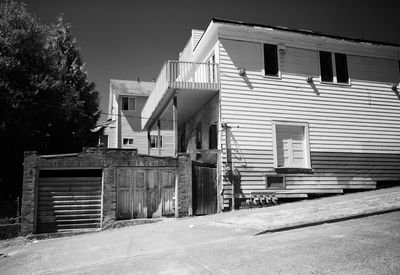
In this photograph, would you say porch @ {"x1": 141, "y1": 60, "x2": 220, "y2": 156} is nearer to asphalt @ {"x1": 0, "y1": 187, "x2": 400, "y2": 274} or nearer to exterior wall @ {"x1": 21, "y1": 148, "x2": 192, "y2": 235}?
exterior wall @ {"x1": 21, "y1": 148, "x2": 192, "y2": 235}

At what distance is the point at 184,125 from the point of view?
2134 cm

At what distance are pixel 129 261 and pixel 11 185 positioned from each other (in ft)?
41.3

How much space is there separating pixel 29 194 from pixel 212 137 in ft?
25.1

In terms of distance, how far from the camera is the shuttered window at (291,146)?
1516cm

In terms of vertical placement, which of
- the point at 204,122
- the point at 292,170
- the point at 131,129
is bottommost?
the point at 292,170

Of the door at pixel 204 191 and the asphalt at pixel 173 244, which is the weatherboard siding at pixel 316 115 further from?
the asphalt at pixel 173 244

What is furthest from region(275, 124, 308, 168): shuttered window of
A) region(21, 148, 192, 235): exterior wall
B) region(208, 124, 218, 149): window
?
region(21, 148, 192, 235): exterior wall

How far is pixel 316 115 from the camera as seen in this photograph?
15742mm

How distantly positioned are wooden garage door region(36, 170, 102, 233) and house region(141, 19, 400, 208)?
3.99 m

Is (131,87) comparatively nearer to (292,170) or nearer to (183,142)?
(183,142)

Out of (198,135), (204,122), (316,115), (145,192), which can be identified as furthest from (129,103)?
(316,115)

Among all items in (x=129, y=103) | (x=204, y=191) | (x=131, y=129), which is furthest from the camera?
(x=129, y=103)

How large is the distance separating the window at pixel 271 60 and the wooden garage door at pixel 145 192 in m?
6.16

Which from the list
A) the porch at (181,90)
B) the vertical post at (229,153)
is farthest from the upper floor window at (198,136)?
the vertical post at (229,153)
